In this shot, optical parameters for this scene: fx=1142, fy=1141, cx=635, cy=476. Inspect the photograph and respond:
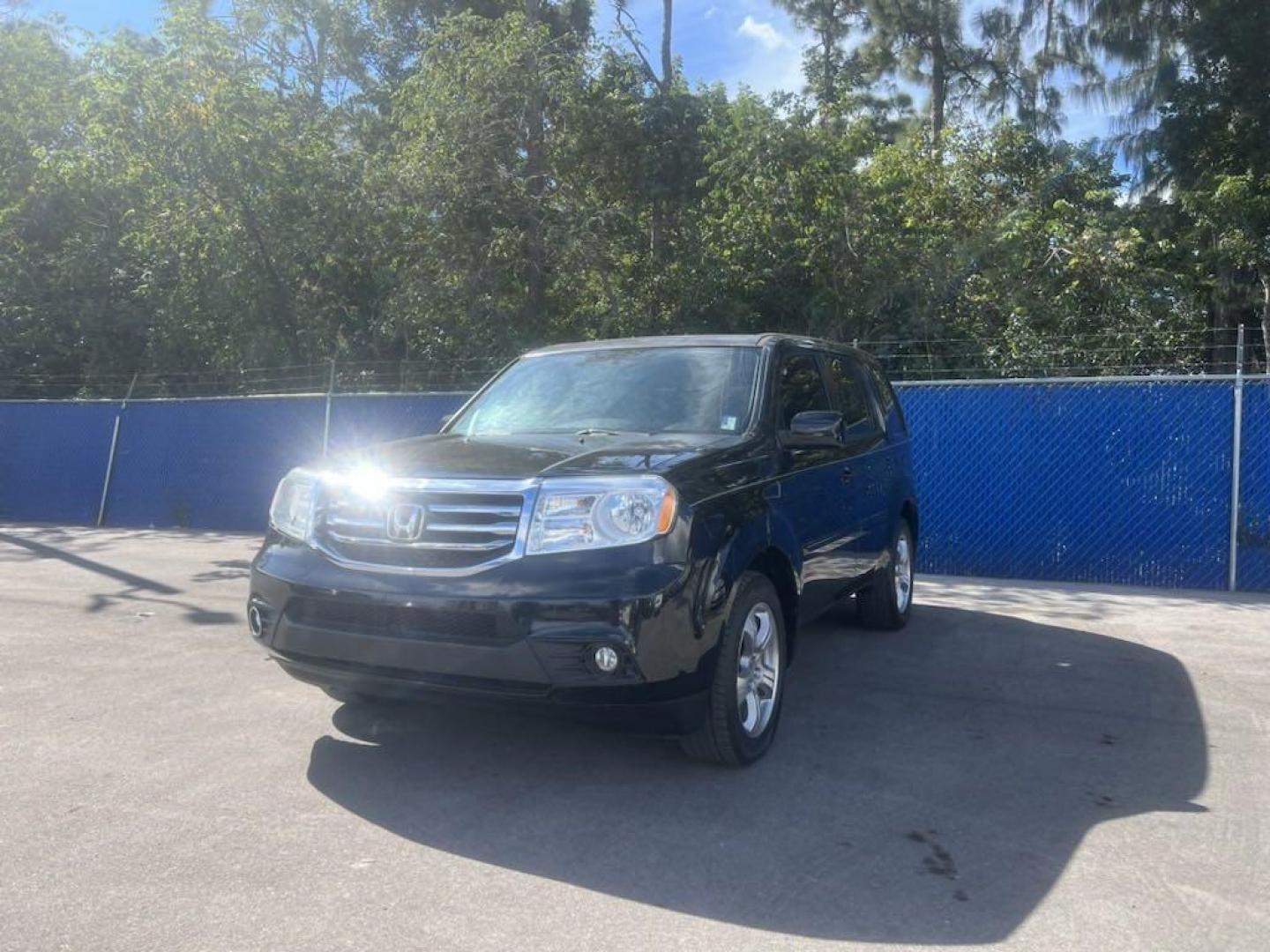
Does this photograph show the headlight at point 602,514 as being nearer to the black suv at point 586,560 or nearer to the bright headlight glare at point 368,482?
the black suv at point 586,560

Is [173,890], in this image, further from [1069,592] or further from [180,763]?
[1069,592]

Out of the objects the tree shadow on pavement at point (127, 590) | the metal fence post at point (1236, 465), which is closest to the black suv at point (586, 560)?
the tree shadow on pavement at point (127, 590)

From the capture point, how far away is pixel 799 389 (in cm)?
594

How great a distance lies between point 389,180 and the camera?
52.9ft

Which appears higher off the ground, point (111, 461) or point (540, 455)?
point (111, 461)

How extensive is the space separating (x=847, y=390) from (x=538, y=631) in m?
3.36

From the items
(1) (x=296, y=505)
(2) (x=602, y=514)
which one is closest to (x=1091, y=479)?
(2) (x=602, y=514)

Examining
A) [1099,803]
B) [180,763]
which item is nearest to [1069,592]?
[1099,803]

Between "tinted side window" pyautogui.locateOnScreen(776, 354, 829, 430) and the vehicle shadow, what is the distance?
1491 millimetres

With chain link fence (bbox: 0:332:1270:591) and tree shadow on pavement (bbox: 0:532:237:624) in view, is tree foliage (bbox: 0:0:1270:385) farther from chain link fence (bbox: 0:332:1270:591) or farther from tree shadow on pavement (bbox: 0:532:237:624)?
tree shadow on pavement (bbox: 0:532:237:624)

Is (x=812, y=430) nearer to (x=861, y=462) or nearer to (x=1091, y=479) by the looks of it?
(x=861, y=462)

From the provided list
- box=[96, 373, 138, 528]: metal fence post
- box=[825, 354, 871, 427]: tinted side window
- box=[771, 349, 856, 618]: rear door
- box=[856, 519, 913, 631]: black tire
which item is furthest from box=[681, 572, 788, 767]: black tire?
box=[96, 373, 138, 528]: metal fence post

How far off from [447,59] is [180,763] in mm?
13589

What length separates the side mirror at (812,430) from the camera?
17.1ft
